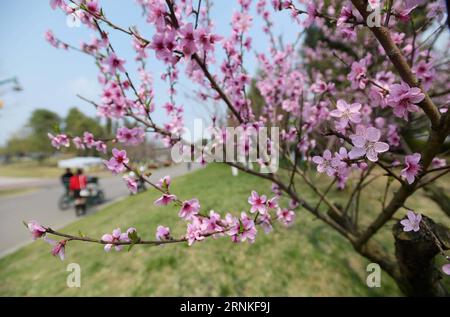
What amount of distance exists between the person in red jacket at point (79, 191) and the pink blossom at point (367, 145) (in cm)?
1016

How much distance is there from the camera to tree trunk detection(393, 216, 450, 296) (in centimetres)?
157

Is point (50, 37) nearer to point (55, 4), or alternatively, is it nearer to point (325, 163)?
point (55, 4)

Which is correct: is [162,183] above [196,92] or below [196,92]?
below

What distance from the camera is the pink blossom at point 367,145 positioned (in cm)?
104

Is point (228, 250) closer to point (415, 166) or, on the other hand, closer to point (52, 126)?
point (52, 126)

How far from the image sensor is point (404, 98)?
112 cm

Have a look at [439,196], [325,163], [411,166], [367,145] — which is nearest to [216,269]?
[439,196]

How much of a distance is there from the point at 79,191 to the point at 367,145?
34.3ft

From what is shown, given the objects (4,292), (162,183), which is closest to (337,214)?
(162,183)

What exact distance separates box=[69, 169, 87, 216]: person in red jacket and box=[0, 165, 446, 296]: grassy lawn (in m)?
3.53

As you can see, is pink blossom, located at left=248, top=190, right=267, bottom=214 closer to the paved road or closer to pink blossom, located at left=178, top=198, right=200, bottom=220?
pink blossom, located at left=178, top=198, right=200, bottom=220

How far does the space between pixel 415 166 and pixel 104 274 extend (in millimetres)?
4803

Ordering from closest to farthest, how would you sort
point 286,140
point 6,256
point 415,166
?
1. point 415,166
2. point 286,140
3. point 6,256

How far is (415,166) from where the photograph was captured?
1.21 m
